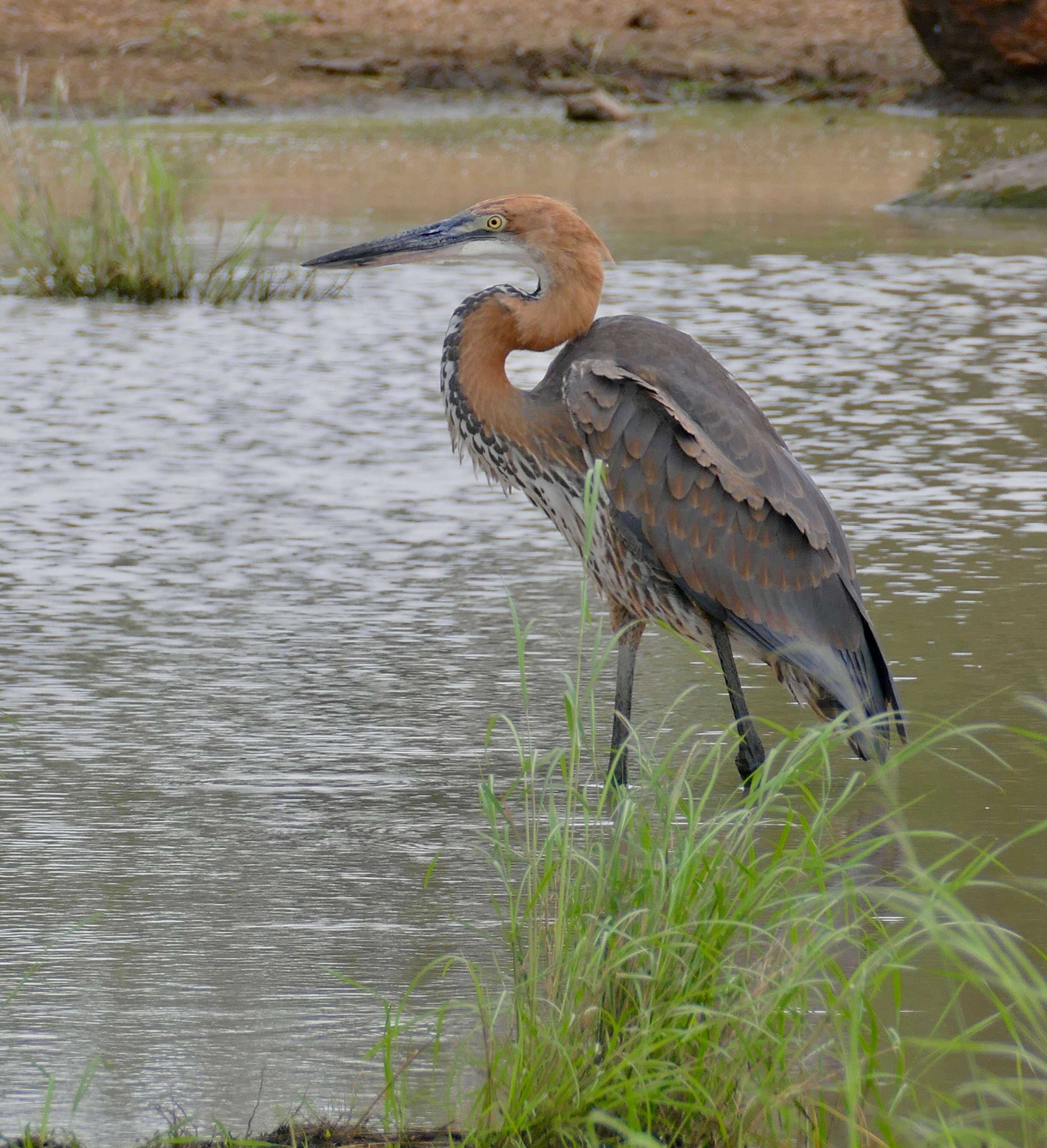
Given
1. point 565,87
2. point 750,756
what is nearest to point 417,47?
point 565,87

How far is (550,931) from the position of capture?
324cm

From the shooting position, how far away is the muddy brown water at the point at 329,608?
3.51 metres

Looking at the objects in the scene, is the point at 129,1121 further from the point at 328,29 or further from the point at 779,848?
the point at 328,29

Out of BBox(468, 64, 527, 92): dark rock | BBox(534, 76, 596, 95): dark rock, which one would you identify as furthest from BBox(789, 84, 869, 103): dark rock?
BBox(468, 64, 527, 92): dark rock

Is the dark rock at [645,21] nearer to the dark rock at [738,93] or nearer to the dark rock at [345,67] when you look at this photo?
the dark rock at [738,93]

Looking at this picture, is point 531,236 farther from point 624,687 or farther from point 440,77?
point 440,77

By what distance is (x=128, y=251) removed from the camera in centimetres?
1009

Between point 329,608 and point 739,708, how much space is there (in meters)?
1.81

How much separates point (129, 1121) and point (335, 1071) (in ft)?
1.14

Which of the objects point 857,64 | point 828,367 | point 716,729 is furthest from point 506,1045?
point 857,64

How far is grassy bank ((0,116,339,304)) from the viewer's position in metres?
9.91

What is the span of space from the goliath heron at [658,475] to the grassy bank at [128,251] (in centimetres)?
507

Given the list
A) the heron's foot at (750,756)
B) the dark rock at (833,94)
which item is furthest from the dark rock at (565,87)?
the heron's foot at (750,756)

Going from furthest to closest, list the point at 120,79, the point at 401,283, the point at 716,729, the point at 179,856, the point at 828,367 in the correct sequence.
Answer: the point at 120,79, the point at 401,283, the point at 828,367, the point at 716,729, the point at 179,856
